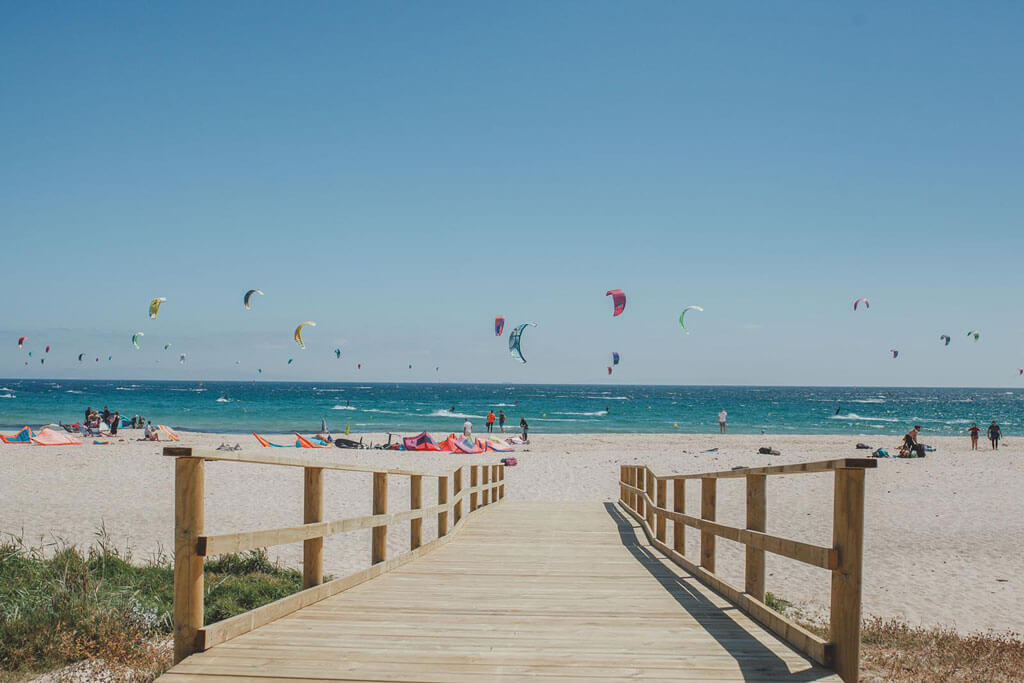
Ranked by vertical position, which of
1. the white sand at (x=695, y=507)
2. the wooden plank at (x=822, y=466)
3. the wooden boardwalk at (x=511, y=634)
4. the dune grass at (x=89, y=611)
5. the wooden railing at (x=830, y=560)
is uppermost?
the wooden plank at (x=822, y=466)

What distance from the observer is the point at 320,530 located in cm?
465

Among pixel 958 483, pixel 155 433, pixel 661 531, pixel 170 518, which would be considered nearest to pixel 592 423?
pixel 155 433

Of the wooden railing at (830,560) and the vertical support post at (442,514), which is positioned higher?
the wooden railing at (830,560)

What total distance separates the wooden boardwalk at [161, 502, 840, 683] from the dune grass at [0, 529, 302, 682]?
113 cm

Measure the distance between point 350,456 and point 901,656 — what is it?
25.7m

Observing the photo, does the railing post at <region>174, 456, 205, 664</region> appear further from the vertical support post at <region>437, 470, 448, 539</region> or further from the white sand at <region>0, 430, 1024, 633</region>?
the white sand at <region>0, 430, 1024, 633</region>

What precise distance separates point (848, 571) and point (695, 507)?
49.7ft

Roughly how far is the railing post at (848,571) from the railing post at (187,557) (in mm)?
2898

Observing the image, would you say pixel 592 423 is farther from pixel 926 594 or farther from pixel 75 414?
pixel 926 594

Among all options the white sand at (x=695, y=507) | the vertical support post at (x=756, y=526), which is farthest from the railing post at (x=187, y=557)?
the white sand at (x=695, y=507)

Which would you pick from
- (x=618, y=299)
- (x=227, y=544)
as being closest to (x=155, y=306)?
(x=618, y=299)

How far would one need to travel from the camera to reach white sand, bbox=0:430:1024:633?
10945mm

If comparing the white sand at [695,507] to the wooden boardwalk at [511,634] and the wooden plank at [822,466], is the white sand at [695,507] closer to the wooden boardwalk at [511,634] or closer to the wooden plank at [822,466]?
the wooden boardwalk at [511,634]

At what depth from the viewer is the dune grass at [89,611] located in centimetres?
506
